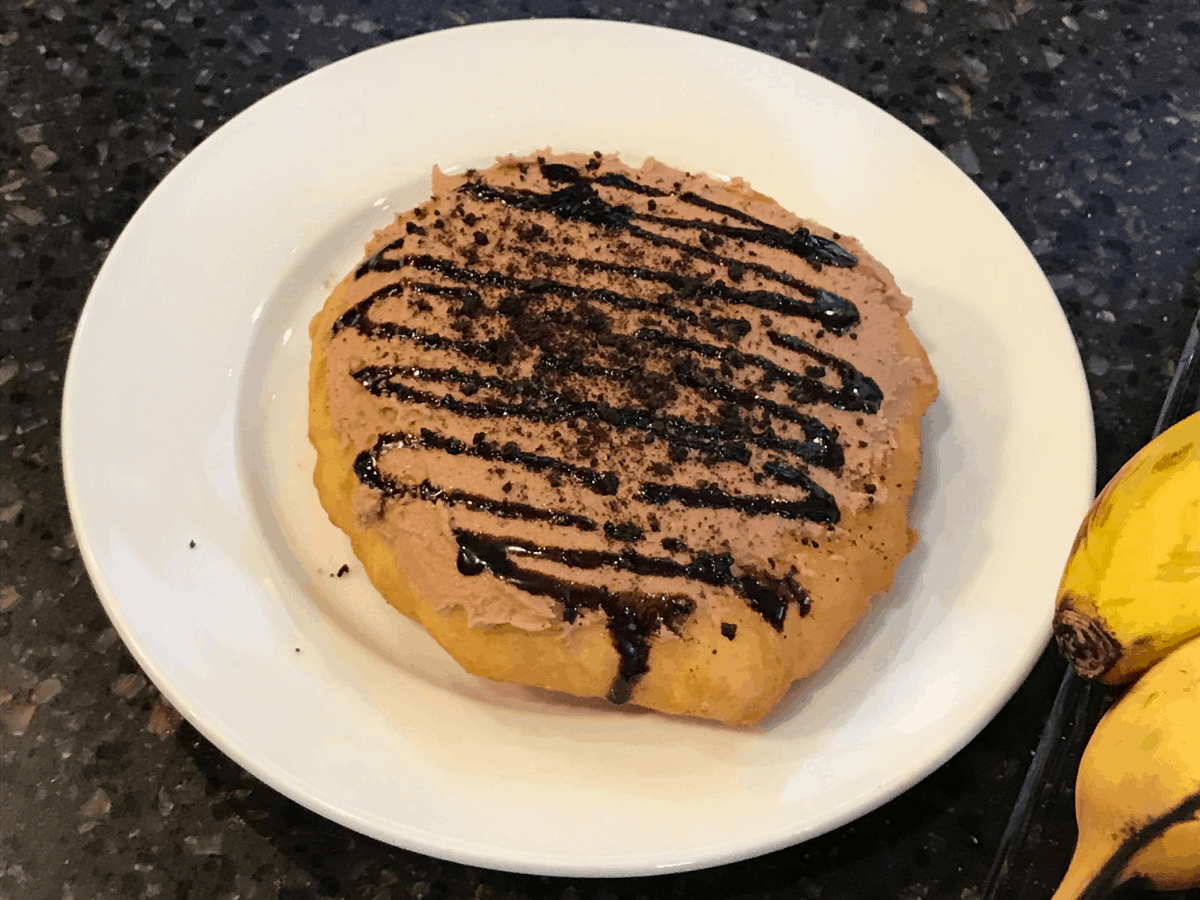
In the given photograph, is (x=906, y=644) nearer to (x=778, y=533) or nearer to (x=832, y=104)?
(x=778, y=533)

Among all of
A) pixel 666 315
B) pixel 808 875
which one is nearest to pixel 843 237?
pixel 666 315

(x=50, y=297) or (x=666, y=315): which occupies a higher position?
(x=666, y=315)

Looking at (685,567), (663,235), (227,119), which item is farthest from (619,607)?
(227,119)

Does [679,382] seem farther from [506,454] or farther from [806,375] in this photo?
[506,454]

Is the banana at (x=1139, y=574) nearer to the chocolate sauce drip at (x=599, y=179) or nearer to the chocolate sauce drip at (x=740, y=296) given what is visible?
the chocolate sauce drip at (x=740, y=296)

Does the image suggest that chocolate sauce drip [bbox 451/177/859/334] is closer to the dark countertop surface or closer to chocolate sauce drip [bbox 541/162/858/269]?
chocolate sauce drip [bbox 541/162/858/269]

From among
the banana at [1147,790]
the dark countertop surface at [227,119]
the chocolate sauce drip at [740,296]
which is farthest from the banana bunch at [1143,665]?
the chocolate sauce drip at [740,296]
